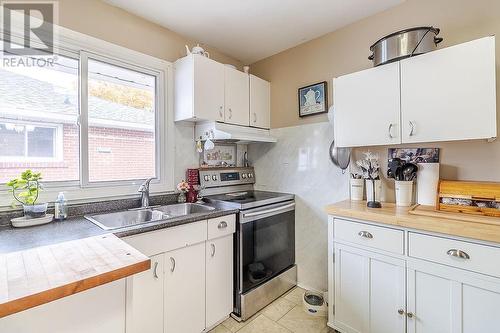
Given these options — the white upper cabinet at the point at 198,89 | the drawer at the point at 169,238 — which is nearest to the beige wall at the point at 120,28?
the white upper cabinet at the point at 198,89

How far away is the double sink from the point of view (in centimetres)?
168

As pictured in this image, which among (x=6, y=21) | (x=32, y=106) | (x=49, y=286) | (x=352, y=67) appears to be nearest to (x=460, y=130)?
(x=352, y=67)

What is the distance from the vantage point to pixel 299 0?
5.79ft

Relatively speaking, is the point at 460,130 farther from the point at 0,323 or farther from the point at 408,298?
the point at 0,323

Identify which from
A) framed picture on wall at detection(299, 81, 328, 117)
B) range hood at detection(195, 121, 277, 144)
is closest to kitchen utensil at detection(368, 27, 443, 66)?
framed picture on wall at detection(299, 81, 328, 117)

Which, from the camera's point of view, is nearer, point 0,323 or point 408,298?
point 0,323

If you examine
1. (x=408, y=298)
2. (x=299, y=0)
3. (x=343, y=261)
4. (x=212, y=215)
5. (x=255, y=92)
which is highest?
(x=299, y=0)

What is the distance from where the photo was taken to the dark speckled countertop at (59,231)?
3.60 ft

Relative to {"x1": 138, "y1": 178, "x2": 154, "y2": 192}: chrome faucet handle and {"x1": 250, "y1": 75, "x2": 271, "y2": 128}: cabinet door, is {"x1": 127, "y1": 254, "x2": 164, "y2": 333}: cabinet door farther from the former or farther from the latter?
{"x1": 250, "y1": 75, "x2": 271, "y2": 128}: cabinet door

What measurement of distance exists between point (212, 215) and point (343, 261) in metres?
0.98

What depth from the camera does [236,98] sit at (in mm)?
2352

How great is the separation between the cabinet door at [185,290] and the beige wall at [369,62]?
159 cm

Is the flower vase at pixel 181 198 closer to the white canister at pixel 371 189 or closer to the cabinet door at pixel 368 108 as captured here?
the cabinet door at pixel 368 108

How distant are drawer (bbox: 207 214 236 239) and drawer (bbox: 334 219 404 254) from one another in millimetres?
785
